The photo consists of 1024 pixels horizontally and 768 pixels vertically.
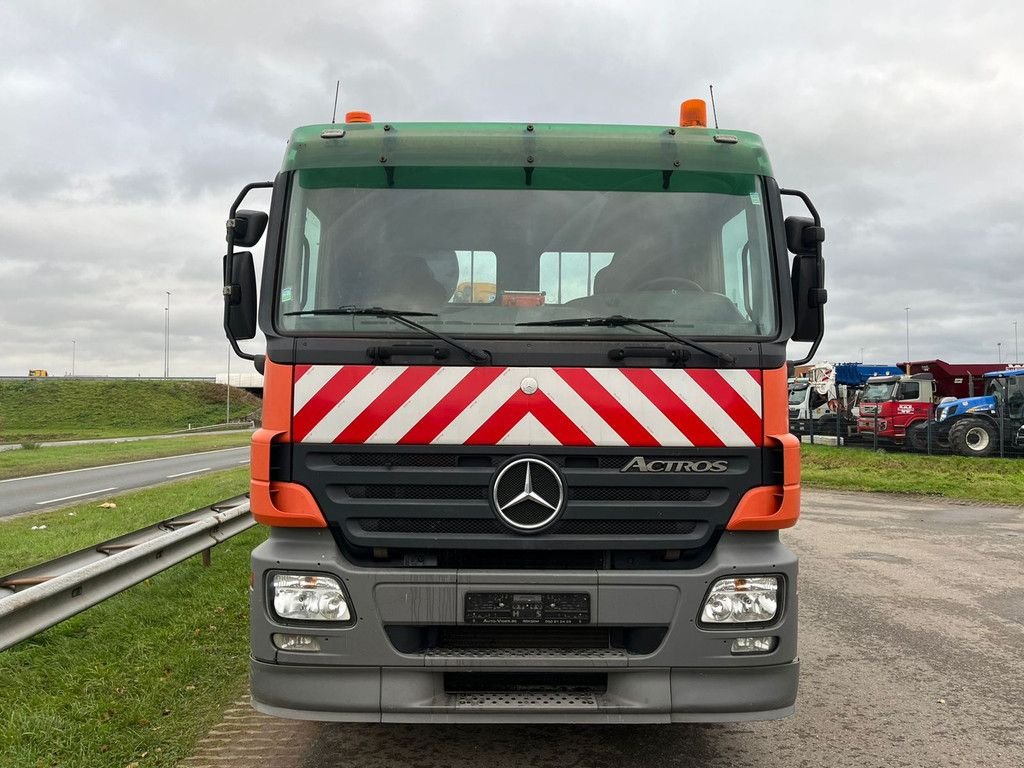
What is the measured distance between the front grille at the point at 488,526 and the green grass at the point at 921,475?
12909 mm

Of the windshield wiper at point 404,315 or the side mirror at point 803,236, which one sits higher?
the side mirror at point 803,236

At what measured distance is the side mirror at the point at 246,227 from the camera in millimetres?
3861

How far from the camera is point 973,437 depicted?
22.3 m

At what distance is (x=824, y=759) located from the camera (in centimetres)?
377

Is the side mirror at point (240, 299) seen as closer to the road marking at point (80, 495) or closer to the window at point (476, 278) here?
the window at point (476, 278)

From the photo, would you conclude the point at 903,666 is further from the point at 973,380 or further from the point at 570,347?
the point at 973,380

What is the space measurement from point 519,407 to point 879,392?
1044 inches

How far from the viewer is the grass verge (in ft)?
12.5

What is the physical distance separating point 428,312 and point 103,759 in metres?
2.30

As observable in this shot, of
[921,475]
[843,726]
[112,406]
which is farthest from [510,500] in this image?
[112,406]

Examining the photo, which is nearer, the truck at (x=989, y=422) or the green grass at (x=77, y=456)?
the truck at (x=989, y=422)

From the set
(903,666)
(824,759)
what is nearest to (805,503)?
(903,666)

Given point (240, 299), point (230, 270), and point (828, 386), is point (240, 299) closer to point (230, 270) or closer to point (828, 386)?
point (230, 270)

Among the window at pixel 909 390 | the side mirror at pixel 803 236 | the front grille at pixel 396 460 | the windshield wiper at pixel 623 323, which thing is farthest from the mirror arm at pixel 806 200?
the window at pixel 909 390
